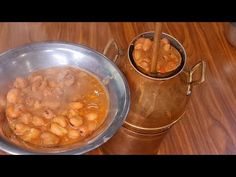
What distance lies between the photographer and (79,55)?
0.80 m

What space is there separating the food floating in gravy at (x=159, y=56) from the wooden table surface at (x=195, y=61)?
0.99 ft

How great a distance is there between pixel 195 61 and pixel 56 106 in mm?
612

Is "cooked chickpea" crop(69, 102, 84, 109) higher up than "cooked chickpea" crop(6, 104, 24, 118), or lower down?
higher up

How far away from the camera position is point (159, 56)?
2.64 ft

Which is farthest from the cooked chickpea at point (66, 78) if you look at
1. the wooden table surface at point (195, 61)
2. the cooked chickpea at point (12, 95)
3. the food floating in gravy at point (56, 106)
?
the wooden table surface at point (195, 61)

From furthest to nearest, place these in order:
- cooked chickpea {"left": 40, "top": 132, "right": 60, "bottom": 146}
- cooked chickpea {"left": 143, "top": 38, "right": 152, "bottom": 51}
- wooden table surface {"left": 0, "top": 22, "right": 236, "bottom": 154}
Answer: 1. wooden table surface {"left": 0, "top": 22, "right": 236, "bottom": 154}
2. cooked chickpea {"left": 143, "top": 38, "right": 152, "bottom": 51}
3. cooked chickpea {"left": 40, "top": 132, "right": 60, "bottom": 146}

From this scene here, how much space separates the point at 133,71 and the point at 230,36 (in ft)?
1.91

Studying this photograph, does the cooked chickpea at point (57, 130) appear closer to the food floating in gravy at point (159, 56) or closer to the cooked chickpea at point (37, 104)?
the cooked chickpea at point (37, 104)

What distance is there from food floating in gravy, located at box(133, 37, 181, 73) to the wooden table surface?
0.30 m

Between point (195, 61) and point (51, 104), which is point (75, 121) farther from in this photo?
point (195, 61)

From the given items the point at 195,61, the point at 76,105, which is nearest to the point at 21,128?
the point at 76,105

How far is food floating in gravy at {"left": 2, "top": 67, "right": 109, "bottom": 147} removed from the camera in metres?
0.71

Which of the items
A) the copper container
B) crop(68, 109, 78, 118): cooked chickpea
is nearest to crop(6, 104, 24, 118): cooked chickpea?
crop(68, 109, 78, 118): cooked chickpea

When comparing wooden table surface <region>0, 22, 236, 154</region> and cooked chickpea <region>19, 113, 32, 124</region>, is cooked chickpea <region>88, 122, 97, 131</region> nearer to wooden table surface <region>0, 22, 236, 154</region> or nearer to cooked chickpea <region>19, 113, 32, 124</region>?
cooked chickpea <region>19, 113, 32, 124</region>
